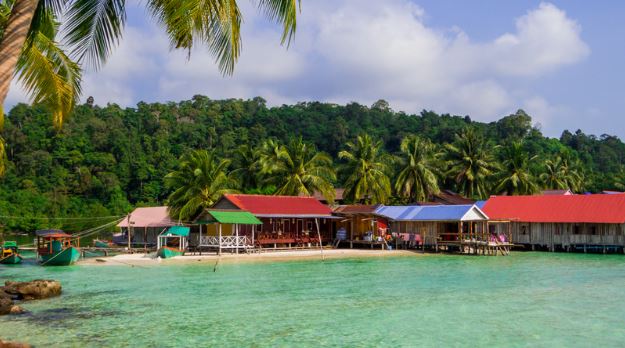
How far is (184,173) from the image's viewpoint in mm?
35906

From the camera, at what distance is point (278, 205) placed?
110 ft

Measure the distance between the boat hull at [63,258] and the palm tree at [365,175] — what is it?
19130mm

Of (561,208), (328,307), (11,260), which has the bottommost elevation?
(328,307)

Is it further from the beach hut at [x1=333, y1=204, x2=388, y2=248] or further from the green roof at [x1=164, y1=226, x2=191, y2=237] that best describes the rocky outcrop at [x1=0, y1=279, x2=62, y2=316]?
the beach hut at [x1=333, y1=204, x2=388, y2=248]

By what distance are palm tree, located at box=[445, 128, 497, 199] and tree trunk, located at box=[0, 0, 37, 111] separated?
40.6 metres

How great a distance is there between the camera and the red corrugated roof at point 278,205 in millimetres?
32031

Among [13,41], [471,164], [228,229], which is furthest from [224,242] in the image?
[13,41]

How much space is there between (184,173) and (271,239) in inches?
288

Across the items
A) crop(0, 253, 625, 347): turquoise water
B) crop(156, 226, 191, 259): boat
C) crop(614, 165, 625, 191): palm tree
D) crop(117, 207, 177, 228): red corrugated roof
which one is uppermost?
crop(614, 165, 625, 191): palm tree

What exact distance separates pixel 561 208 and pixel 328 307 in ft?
78.4

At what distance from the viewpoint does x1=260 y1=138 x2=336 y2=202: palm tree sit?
126ft

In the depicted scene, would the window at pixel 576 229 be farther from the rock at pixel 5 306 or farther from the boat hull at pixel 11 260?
the boat hull at pixel 11 260

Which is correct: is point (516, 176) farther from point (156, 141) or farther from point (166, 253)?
point (156, 141)

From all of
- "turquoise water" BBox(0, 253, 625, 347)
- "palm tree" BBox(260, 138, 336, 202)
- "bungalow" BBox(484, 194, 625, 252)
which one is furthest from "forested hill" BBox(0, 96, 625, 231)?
"turquoise water" BBox(0, 253, 625, 347)
